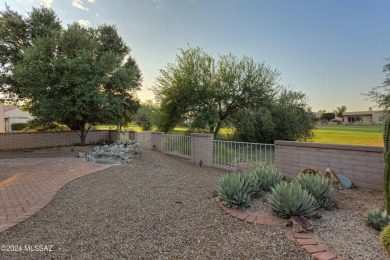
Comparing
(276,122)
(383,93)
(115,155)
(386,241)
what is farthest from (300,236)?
(383,93)

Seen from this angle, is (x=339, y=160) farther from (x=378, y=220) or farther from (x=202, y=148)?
(x=202, y=148)

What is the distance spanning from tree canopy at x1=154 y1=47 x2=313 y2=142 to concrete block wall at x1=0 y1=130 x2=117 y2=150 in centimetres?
719

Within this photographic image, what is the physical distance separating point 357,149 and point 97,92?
36.0 feet

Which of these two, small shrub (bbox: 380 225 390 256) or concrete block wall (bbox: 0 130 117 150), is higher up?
concrete block wall (bbox: 0 130 117 150)

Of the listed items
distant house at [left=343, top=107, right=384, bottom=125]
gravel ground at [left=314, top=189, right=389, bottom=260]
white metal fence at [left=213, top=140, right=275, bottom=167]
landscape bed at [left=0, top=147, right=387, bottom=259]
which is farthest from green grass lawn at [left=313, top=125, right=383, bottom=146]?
distant house at [left=343, top=107, right=384, bottom=125]

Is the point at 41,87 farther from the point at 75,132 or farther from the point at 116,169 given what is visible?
the point at 116,169

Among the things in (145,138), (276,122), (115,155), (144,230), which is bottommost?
(144,230)

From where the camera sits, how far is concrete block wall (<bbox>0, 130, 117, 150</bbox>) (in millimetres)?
12812

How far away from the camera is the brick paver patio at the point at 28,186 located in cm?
359

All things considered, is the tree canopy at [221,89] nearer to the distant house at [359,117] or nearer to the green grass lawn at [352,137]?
the green grass lawn at [352,137]

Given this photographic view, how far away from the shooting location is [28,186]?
5.11m

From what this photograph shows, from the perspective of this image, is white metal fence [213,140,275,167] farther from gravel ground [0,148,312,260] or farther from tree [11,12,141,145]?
tree [11,12,141,145]

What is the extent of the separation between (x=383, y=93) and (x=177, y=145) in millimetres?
15697

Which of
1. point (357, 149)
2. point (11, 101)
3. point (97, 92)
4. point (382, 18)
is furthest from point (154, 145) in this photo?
point (382, 18)
